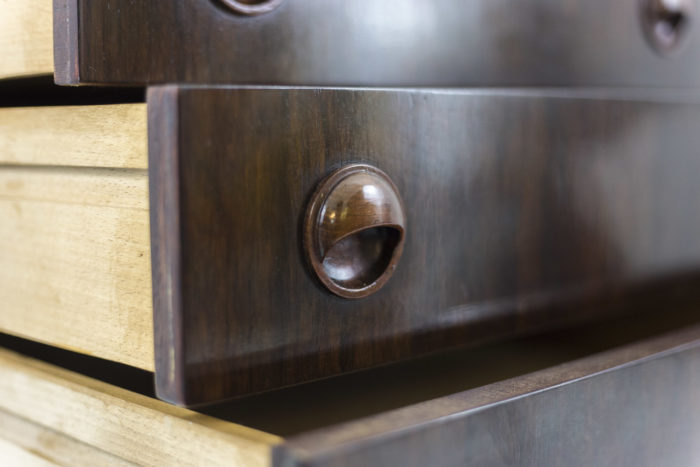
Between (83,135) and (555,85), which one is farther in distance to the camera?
(555,85)

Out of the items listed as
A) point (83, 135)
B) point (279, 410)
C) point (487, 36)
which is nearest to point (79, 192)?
point (83, 135)

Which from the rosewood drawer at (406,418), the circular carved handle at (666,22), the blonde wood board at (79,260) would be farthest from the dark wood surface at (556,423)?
the circular carved handle at (666,22)

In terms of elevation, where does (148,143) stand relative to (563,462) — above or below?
above

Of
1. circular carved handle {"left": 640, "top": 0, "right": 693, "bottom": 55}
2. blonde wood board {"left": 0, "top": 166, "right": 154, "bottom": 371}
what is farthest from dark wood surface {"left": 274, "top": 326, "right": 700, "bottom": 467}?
circular carved handle {"left": 640, "top": 0, "right": 693, "bottom": 55}

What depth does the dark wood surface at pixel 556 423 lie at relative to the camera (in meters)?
0.27

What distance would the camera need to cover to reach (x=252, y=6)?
35 cm

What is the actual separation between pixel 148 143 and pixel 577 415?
0.21 m

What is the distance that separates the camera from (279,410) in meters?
0.36

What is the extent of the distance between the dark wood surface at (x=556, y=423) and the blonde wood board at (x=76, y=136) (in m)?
0.14

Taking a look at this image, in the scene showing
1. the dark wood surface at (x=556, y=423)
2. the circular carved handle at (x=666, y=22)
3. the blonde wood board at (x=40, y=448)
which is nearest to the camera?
the dark wood surface at (x=556, y=423)

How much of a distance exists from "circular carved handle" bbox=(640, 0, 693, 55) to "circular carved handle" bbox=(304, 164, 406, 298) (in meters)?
0.30

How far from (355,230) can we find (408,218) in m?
0.05

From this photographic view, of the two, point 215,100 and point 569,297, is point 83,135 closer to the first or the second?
point 215,100

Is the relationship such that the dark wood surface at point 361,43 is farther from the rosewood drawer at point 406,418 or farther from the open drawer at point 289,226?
the rosewood drawer at point 406,418
